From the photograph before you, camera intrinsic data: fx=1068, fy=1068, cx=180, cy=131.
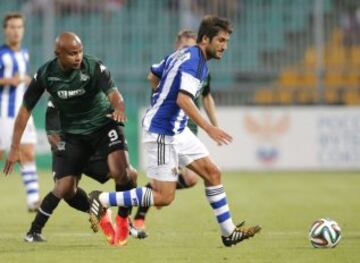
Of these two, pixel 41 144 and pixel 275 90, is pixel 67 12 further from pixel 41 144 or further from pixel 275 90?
pixel 275 90

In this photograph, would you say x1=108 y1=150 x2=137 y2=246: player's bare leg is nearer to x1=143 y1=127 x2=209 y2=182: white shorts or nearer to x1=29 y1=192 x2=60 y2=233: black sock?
x1=143 y1=127 x2=209 y2=182: white shorts

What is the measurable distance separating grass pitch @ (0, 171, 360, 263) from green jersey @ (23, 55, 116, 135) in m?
1.24

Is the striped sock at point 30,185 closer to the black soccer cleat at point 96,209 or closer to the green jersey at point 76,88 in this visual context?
the green jersey at point 76,88

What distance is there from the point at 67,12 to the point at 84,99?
1406 centimetres

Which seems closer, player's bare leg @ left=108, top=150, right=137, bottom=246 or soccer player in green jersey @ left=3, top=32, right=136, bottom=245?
soccer player in green jersey @ left=3, top=32, right=136, bottom=245

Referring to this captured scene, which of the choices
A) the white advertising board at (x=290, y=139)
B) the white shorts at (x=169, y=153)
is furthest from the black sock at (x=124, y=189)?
the white advertising board at (x=290, y=139)

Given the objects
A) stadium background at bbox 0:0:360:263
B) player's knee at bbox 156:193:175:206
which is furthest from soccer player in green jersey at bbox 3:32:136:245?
stadium background at bbox 0:0:360:263

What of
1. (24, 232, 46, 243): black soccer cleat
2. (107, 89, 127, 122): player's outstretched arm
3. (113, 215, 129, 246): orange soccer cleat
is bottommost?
(24, 232, 46, 243): black soccer cleat

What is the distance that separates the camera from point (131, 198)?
382 inches

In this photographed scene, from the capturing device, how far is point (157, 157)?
9.68 meters

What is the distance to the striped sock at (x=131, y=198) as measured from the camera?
9656mm

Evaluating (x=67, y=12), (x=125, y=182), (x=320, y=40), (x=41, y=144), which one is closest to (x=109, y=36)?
(x=67, y=12)

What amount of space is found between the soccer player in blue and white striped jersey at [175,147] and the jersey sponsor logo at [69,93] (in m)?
0.68

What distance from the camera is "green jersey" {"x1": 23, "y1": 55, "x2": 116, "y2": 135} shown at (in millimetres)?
9977
